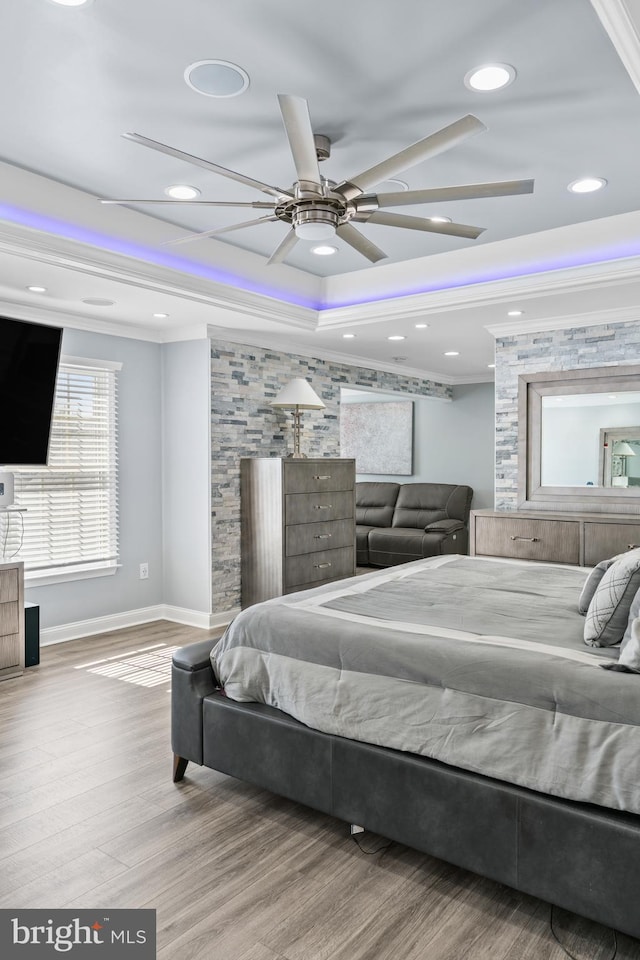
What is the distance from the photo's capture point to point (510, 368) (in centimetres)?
513

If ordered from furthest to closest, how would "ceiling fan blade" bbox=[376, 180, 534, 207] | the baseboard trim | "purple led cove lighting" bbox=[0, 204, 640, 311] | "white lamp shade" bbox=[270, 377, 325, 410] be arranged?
"white lamp shade" bbox=[270, 377, 325, 410]
the baseboard trim
"purple led cove lighting" bbox=[0, 204, 640, 311]
"ceiling fan blade" bbox=[376, 180, 534, 207]

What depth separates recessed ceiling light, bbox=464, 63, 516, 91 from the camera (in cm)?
233

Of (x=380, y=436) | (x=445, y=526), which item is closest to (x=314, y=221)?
(x=445, y=526)

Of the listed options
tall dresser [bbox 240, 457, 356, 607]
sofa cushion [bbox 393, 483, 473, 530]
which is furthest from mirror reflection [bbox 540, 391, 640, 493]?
sofa cushion [bbox 393, 483, 473, 530]

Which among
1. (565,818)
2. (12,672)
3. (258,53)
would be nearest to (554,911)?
(565,818)

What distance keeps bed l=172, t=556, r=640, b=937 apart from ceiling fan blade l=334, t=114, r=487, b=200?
156 cm

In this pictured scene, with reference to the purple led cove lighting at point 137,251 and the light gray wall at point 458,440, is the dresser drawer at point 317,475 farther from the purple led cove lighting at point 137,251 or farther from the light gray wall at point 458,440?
the light gray wall at point 458,440

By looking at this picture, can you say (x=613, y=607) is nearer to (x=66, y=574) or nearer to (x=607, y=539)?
(x=607, y=539)

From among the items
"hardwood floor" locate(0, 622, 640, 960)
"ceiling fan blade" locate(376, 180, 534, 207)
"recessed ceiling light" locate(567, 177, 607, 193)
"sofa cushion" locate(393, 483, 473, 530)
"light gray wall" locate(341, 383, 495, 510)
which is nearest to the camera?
"hardwood floor" locate(0, 622, 640, 960)

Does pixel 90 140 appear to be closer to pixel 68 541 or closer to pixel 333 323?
pixel 333 323

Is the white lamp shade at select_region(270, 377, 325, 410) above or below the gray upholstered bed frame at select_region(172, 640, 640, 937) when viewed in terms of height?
above

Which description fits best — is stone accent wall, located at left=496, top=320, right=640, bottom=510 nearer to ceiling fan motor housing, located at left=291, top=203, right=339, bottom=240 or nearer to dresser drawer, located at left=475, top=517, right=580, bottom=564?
dresser drawer, located at left=475, top=517, right=580, bottom=564

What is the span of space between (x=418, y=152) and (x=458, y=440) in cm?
703

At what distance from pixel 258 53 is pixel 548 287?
7.84 ft
